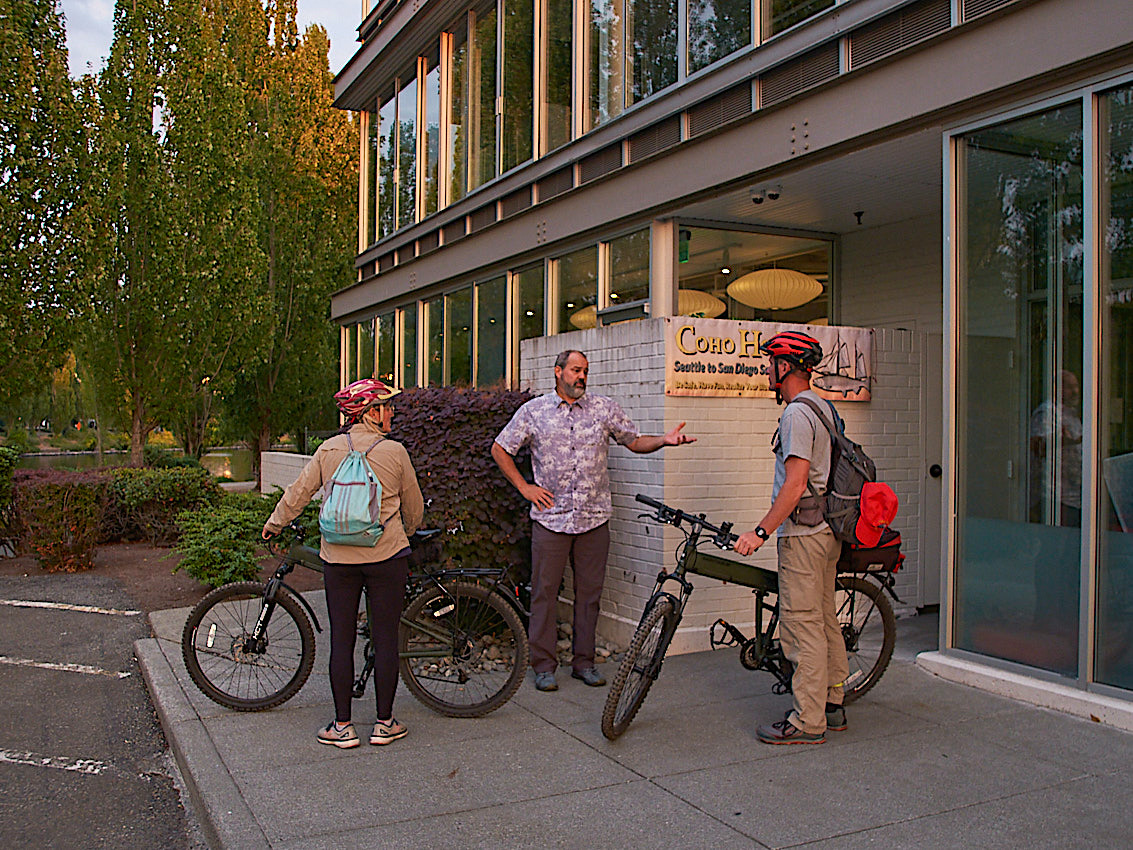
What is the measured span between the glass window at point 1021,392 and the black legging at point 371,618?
3.27m

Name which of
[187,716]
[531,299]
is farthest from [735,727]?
[531,299]

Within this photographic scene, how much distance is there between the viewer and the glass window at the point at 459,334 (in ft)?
45.5

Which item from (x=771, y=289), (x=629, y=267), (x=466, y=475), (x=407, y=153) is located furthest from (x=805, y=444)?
(x=407, y=153)

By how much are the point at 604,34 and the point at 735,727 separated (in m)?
7.66

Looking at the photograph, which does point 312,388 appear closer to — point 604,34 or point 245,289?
point 245,289

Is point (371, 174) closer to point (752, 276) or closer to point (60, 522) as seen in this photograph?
point (60, 522)

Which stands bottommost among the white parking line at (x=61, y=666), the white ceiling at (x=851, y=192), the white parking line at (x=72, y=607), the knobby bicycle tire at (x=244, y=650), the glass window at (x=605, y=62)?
the white parking line at (x=61, y=666)

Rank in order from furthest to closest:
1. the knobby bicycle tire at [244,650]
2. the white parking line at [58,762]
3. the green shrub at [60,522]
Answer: the green shrub at [60,522]
the knobby bicycle tire at [244,650]
the white parking line at [58,762]

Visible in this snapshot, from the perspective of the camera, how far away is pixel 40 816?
465cm

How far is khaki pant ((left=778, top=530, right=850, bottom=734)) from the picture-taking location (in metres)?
4.94

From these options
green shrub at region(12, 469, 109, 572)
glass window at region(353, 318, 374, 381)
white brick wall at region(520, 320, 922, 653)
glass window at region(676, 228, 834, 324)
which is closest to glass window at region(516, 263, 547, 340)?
glass window at region(676, 228, 834, 324)

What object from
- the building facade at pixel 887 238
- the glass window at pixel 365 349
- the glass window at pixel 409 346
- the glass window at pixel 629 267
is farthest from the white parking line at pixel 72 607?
the glass window at pixel 365 349

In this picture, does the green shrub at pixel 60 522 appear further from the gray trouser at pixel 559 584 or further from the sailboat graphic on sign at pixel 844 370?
the sailboat graphic on sign at pixel 844 370

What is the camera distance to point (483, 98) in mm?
13484
